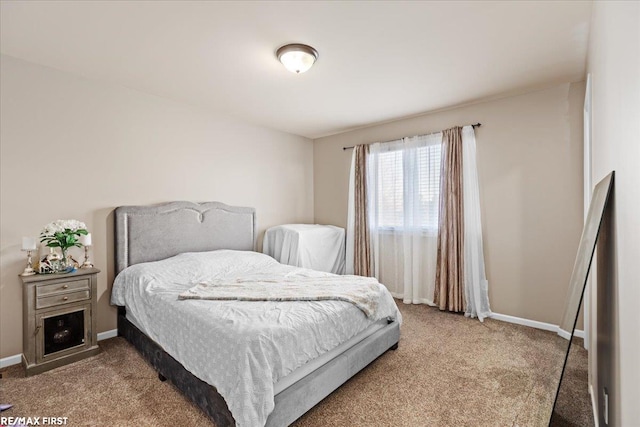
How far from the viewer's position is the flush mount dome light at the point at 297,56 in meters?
2.35

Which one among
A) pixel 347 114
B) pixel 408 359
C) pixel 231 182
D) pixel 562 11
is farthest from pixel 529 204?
pixel 231 182

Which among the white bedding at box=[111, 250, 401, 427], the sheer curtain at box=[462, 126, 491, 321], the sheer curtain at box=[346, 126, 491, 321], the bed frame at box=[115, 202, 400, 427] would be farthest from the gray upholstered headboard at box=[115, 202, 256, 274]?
the sheer curtain at box=[462, 126, 491, 321]

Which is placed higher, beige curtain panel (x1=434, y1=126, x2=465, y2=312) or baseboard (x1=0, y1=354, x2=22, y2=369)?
beige curtain panel (x1=434, y1=126, x2=465, y2=312)

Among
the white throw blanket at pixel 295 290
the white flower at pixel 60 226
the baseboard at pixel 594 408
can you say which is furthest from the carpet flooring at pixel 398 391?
the white flower at pixel 60 226

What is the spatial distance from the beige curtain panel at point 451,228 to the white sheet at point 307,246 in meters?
1.59

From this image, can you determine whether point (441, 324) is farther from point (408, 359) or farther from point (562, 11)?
point (562, 11)

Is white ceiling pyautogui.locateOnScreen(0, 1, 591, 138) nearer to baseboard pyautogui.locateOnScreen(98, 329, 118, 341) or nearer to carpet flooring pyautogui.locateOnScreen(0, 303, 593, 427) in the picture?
carpet flooring pyautogui.locateOnScreen(0, 303, 593, 427)

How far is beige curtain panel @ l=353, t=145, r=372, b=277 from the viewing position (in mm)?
4570

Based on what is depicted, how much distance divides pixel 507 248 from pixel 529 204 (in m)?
0.54

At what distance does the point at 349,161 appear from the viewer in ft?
16.1

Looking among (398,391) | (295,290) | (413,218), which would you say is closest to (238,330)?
(295,290)

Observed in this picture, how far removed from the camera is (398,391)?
84.2 inches

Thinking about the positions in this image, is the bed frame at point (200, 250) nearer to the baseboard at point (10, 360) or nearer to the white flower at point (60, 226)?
the white flower at point (60, 226)

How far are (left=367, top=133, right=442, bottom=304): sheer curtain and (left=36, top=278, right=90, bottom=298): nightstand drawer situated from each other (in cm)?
344
